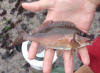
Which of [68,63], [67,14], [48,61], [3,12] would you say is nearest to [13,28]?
[3,12]

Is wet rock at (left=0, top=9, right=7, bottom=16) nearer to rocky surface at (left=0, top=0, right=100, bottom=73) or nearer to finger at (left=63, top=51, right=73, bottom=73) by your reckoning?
rocky surface at (left=0, top=0, right=100, bottom=73)

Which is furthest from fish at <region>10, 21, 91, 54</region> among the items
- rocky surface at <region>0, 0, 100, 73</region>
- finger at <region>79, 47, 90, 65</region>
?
rocky surface at <region>0, 0, 100, 73</region>

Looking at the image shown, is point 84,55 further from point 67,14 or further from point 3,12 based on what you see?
point 3,12

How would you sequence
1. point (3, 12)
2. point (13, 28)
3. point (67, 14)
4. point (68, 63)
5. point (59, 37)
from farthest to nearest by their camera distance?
point (3, 12) < point (13, 28) < point (67, 14) < point (59, 37) < point (68, 63)

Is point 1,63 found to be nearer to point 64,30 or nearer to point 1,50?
point 1,50

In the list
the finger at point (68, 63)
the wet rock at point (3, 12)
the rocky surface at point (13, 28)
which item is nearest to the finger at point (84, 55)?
the finger at point (68, 63)

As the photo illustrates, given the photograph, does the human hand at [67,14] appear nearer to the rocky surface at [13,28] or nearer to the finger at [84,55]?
the finger at [84,55]

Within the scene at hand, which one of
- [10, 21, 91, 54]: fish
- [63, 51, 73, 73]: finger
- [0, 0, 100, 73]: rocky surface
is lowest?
[0, 0, 100, 73]: rocky surface
